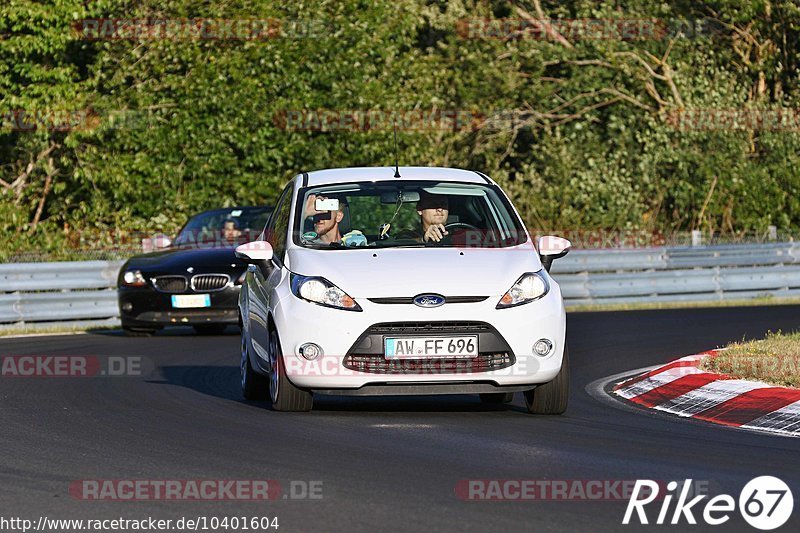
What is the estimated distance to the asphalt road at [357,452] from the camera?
667cm

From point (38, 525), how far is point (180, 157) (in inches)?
1010

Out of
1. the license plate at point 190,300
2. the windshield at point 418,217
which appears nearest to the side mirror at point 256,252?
the windshield at point 418,217

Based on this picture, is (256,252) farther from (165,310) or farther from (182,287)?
(165,310)

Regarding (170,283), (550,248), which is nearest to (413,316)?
(550,248)

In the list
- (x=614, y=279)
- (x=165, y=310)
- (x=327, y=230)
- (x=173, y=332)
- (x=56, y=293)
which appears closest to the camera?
(x=327, y=230)

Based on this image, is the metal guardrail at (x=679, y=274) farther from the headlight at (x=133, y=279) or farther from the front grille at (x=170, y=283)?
the headlight at (x=133, y=279)

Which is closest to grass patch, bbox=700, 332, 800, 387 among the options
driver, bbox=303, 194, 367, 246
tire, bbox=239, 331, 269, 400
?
driver, bbox=303, 194, 367, 246

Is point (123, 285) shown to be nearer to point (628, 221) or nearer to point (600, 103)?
point (628, 221)

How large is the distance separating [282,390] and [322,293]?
2.43 feet

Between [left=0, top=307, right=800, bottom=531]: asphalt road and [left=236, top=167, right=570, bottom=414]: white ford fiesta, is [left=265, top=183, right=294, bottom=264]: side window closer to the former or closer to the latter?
[left=236, top=167, right=570, bottom=414]: white ford fiesta

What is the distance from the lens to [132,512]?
6.72 meters

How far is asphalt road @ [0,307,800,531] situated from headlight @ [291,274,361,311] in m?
0.72

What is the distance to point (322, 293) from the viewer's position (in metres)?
9.91

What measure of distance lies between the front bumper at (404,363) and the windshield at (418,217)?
2.84 feet
